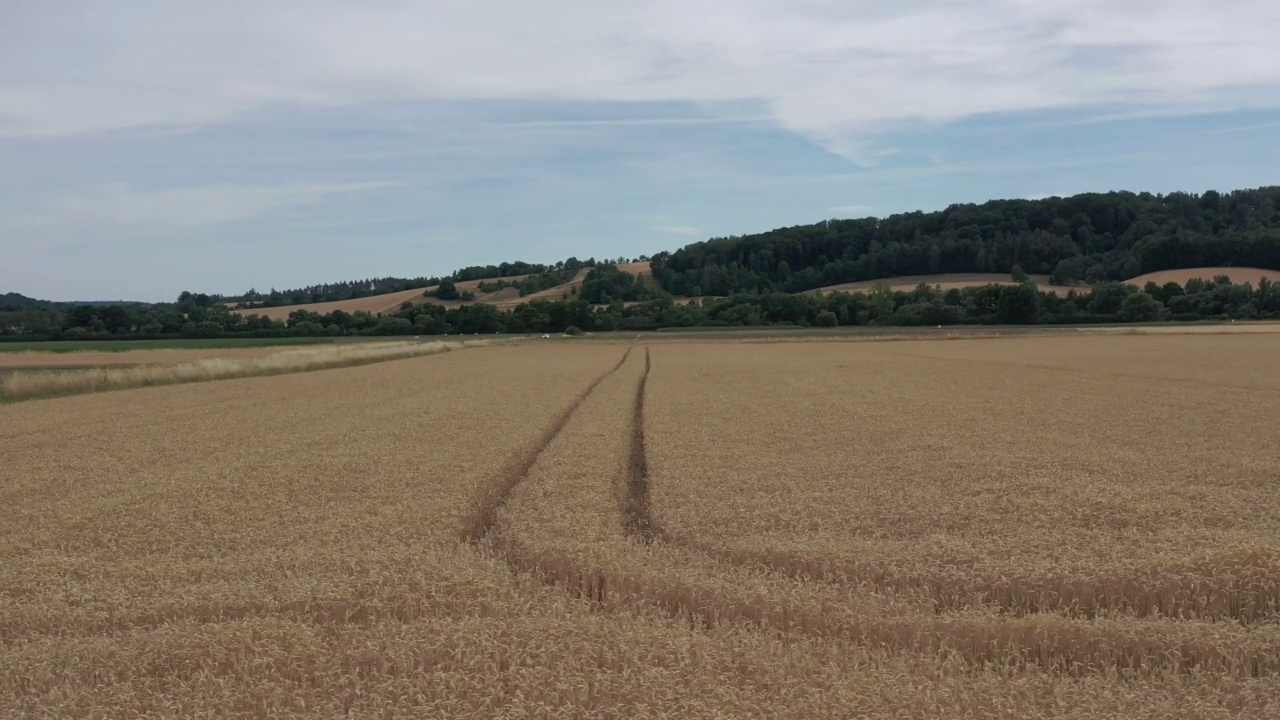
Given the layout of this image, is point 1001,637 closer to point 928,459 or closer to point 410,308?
point 928,459

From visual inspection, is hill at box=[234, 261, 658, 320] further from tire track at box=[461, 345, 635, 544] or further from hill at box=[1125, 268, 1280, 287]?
tire track at box=[461, 345, 635, 544]

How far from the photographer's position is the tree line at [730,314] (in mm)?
96688

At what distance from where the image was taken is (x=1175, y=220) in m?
137

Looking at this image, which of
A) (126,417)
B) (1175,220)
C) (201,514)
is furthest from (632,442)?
(1175,220)

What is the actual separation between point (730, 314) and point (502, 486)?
107 m

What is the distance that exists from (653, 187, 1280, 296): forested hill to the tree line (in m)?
17.0

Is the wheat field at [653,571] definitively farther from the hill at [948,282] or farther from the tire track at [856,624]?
the hill at [948,282]

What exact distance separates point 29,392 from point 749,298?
98603 mm

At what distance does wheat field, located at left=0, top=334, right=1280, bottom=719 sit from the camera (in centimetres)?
568

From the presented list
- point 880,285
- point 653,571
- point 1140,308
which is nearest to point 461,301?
point 880,285

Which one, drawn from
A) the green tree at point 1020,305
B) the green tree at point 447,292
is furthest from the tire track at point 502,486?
the green tree at point 447,292

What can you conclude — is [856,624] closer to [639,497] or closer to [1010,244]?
[639,497]

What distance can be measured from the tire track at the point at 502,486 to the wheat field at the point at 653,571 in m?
0.08

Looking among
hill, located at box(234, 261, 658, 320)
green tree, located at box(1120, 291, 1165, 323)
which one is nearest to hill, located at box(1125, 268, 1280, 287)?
green tree, located at box(1120, 291, 1165, 323)
